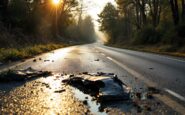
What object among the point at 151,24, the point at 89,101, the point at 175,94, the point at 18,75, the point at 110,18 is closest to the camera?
the point at 89,101

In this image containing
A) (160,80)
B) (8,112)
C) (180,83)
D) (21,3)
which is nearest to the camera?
(8,112)

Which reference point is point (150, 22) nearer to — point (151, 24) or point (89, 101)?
point (151, 24)

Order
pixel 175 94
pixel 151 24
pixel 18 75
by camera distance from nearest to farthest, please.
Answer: pixel 175 94 → pixel 18 75 → pixel 151 24

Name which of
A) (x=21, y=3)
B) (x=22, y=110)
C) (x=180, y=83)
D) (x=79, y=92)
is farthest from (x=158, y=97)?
(x=21, y=3)

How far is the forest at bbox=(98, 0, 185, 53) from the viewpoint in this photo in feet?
115

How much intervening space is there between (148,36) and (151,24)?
2847mm

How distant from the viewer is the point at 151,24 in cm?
4969

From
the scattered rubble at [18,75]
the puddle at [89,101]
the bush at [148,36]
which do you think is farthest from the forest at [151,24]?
the puddle at [89,101]

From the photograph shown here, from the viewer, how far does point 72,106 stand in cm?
625

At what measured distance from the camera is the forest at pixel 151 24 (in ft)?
115

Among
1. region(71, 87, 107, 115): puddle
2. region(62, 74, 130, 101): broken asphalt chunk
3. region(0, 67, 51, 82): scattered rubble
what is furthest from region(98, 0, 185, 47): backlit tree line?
region(71, 87, 107, 115): puddle

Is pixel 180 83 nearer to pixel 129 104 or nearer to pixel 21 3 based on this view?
pixel 129 104

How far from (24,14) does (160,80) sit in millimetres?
30340

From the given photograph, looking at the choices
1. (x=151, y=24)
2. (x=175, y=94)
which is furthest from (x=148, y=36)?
(x=175, y=94)
